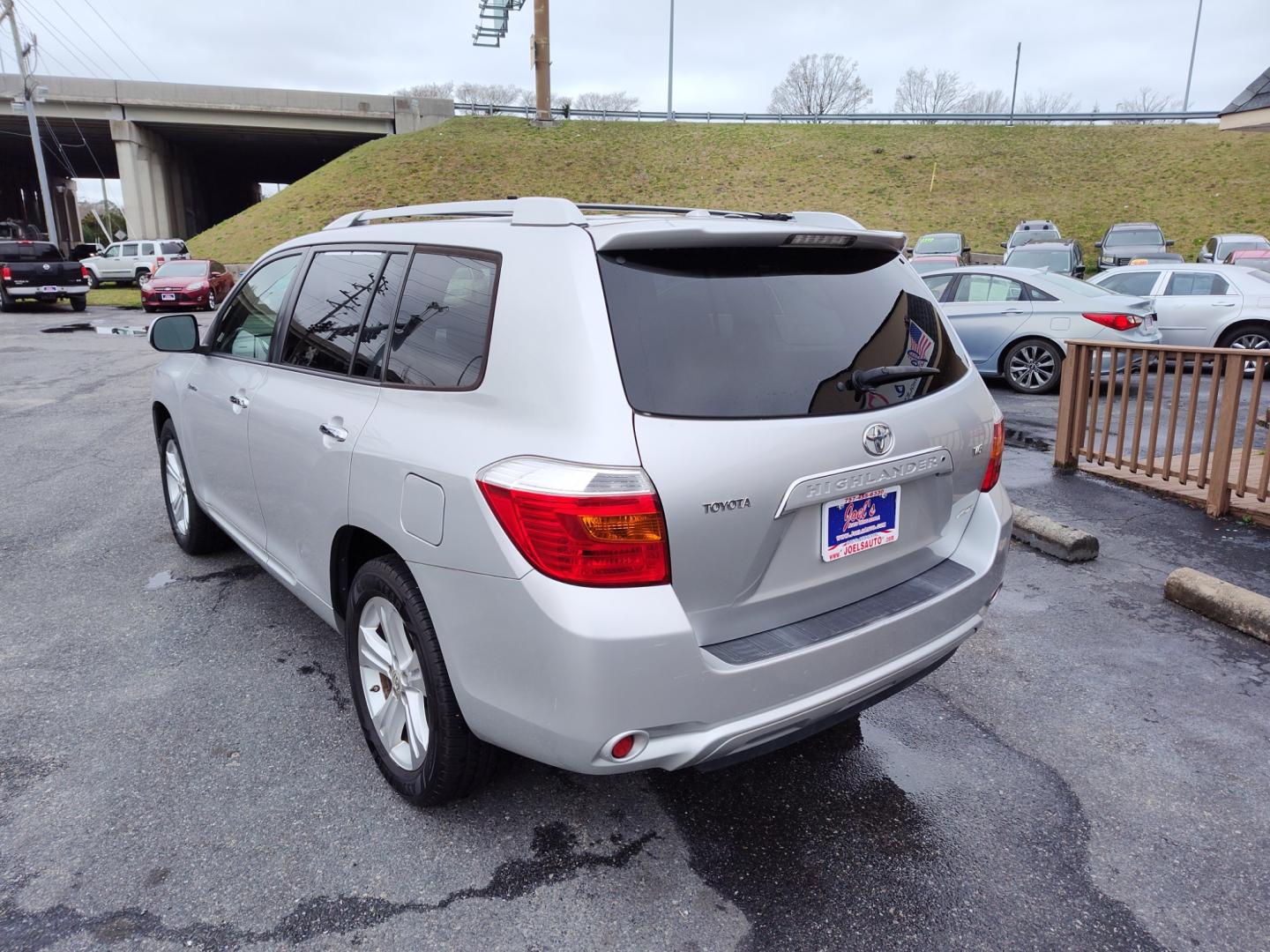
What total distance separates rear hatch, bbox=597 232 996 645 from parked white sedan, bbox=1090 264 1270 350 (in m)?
10.6

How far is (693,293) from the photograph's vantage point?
2.38 m

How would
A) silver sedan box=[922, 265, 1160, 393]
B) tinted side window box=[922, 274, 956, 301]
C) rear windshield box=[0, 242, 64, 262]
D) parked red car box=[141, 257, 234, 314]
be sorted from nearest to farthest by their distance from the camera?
silver sedan box=[922, 265, 1160, 393] < tinted side window box=[922, 274, 956, 301] < rear windshield box=[0, 242, 64, 262] < parked red car box=[141, 257, 234, 314]

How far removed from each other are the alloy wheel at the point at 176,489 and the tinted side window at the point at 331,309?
1.76 metres

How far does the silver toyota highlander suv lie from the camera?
209 cm

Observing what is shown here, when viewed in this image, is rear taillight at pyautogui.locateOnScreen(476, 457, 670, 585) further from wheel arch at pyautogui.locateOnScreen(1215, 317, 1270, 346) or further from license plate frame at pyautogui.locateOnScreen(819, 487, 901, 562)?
wheel arch at pyautogui.locateOnScreen(1215, 317, 1270, 346)

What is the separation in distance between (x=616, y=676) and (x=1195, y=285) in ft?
42.3

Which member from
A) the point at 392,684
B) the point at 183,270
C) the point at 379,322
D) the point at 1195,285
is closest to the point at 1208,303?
the point at 1195,285

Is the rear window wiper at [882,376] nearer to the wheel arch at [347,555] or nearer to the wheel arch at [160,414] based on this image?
the wheel arch at [347,555]

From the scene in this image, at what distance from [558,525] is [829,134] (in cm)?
4933

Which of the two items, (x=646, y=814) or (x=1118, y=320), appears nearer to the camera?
(x=646, y=814)

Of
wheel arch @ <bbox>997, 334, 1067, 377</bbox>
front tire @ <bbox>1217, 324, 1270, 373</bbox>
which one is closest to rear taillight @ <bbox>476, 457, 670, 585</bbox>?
wheel arch @ <bbox>997, 334, 1067, 377</bbox>

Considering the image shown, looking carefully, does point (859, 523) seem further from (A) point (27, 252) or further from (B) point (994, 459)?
(A) point (27, 252)

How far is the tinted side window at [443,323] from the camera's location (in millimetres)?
2479

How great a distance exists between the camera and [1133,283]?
40.5 ft
